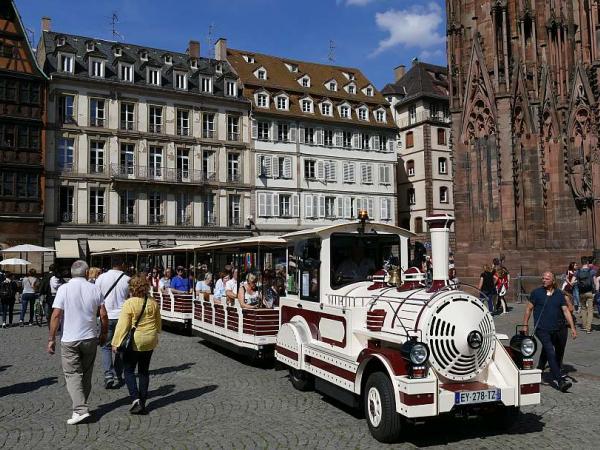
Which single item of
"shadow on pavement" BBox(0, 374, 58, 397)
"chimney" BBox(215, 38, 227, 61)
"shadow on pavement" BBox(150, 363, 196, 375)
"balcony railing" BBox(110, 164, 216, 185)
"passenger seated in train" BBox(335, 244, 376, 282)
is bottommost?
"shadow on pavement" BBox(150, 363, 196, 375)

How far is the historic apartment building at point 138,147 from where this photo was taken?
39.4 m

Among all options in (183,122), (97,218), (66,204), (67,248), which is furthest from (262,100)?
(67,248)

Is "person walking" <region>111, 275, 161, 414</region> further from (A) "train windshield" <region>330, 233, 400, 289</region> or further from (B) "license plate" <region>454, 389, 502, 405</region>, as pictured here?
(B) "license plate" <region>454, 389, 502, 405</region>

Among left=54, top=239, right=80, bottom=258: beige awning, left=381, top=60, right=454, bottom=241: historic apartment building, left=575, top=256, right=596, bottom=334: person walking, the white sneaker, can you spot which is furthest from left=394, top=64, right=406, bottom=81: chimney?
the white sneaker

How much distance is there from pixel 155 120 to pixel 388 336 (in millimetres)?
38323

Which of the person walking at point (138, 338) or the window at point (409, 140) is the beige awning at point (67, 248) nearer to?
the window at point (409, 140)

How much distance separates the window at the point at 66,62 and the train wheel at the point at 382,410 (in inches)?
1519

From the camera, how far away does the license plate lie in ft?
20.7

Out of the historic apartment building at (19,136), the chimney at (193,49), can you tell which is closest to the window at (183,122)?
the chimney at (193,49)

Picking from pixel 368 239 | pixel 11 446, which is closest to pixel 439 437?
pixel 368 239

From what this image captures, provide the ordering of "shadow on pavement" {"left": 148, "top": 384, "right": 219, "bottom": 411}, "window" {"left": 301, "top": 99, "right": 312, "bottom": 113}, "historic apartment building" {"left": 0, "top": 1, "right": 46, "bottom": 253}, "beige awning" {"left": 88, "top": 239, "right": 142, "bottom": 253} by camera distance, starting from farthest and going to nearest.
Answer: "window" {"left": 301, "top": 99, "right": 312, "bottom": 113}, "beige awning" {"left": 88, "top": 239, "right": 142, "bottom": 253}, "historic apartment building" {"left": 0, "top": 1, "right": 46, "bottom": 253}, "shadow on pavement" {"left": 148, "top": 384, "right": 219, "bottom": 411}

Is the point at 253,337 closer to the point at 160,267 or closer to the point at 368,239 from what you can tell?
the point at 368,239

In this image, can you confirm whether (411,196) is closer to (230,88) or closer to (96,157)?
(230,88)

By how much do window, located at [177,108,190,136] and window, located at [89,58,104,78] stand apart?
5.66m
